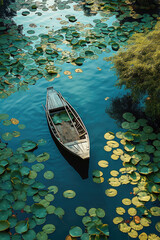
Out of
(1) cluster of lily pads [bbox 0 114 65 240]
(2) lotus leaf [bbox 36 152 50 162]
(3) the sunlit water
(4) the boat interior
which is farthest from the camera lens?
(4) the boat interior

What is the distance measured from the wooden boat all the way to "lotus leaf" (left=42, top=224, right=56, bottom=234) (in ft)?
6.49

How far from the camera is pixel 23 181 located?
24.2 ft

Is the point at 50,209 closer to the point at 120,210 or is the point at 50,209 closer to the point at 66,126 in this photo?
the point at 120,210

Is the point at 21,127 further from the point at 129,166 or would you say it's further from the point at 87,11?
the point at 87,11

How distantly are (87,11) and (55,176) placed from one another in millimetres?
11444

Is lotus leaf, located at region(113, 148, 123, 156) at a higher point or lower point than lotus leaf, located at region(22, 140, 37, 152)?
higher

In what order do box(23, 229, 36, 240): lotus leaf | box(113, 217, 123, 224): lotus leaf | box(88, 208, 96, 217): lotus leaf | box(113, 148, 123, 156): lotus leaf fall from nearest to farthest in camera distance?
box(23, 229, 36, 240): lotus leaf, box(113, 217, 123, 224): lotus leaf, box(88, 208, 96, 217): lotus leaf, box(113, 148, 123, 156): lotus leaf

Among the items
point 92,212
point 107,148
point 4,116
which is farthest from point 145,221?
point 4,116

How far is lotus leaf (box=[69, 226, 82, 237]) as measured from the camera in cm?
628

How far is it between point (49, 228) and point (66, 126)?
11.4 feet

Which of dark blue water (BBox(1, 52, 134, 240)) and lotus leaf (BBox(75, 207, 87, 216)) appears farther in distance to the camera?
dark blue water (BBox(1, 52, 134, 240))

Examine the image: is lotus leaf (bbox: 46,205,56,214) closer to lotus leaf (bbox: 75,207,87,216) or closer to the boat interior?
lotus leaf (bbox: 75,207,87,216)

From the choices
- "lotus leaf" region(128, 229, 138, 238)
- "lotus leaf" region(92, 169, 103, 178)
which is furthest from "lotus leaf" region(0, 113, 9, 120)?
"lotus leaf" region(128, 229, 138, 238)

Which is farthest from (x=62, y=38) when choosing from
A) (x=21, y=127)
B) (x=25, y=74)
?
(x=21, y=127)
